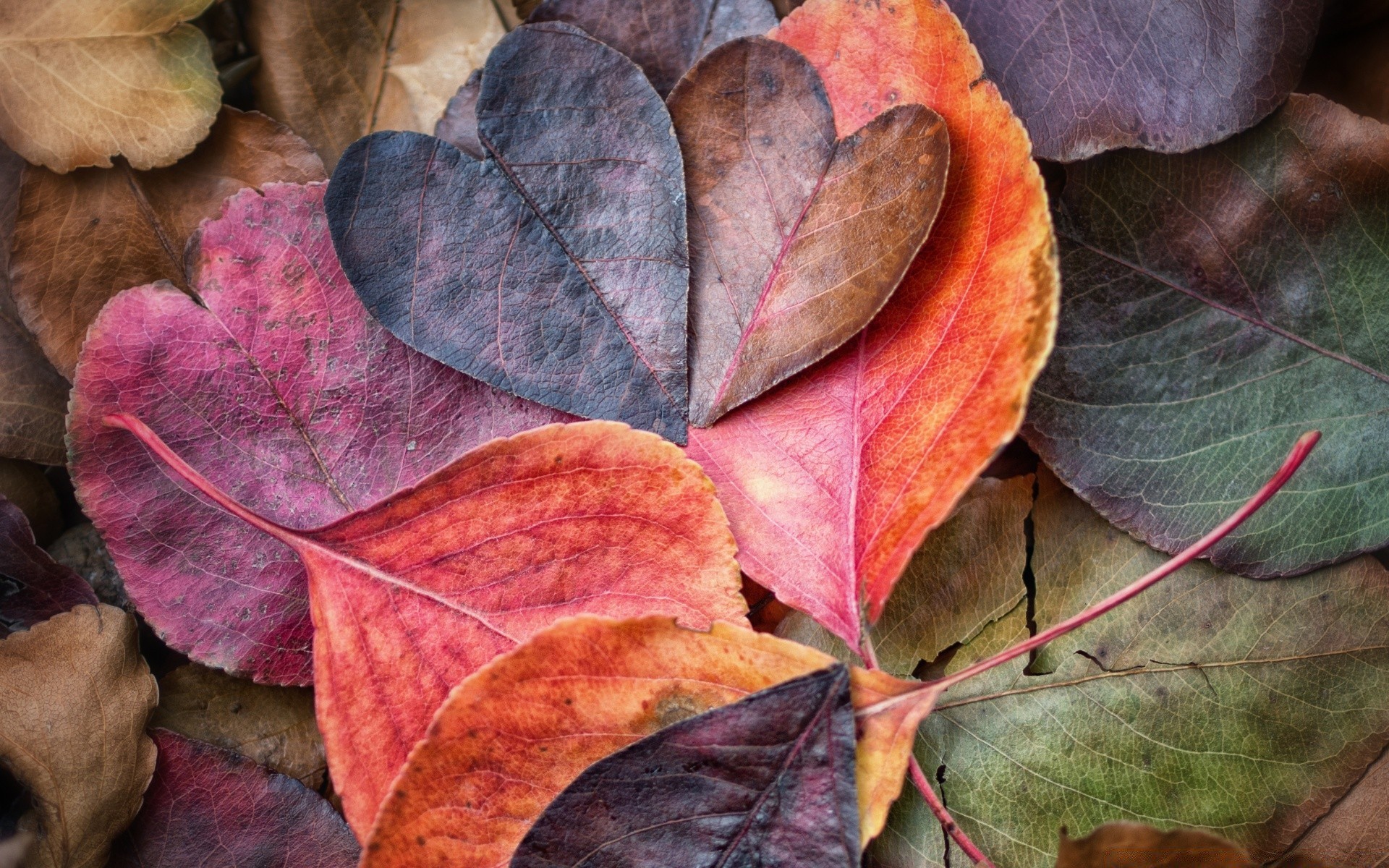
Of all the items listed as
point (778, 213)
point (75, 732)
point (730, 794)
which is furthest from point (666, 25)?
point (75, 732)

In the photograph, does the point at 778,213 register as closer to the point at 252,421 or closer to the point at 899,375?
the point at 899,375

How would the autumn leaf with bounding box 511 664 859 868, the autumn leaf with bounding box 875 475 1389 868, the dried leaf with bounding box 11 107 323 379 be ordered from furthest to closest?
1. the dried leaf with bounding box 11 107 323 379
2. the autumn leaf with bounding box 875 475 1389 868
3. the autumn leaf with bounding box 511 664 859 868

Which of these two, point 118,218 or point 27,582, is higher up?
point 118,218

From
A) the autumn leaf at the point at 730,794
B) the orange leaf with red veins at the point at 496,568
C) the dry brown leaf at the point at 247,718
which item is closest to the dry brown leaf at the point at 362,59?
the orange leaf with red veins at the point at 496,568

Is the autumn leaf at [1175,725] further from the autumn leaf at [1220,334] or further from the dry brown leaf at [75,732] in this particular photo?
the dry brown leaf at [75,732]

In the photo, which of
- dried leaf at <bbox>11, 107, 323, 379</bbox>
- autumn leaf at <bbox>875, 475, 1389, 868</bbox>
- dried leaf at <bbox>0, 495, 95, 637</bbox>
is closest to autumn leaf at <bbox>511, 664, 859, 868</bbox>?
autumn leaf at <bbox>875, 475, 1389, 868</bbox>

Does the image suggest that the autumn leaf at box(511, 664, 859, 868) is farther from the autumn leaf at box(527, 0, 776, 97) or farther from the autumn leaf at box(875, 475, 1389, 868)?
the autumn leaf at box(527, 0, 776, 97)

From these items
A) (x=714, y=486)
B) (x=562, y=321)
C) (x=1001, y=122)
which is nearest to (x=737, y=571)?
(x=714, y=486)

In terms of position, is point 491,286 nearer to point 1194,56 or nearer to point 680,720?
point 680,720
